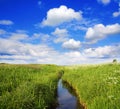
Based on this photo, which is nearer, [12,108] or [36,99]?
[12,108]

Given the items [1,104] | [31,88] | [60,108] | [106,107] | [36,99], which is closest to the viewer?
[106,107]

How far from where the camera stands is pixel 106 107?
44.3ft

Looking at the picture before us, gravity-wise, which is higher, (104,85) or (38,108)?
(104,85)

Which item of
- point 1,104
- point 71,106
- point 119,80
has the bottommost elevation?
point 71,106

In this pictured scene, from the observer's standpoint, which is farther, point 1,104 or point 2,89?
point 2,89

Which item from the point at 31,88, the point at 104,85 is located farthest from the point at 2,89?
the point at 104,85

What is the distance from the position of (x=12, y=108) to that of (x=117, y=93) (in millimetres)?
7137

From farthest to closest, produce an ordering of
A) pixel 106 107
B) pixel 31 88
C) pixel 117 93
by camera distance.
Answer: pixel 31 88 → pixel 117 93 → pixel 106 107

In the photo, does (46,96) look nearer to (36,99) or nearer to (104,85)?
(36,99)

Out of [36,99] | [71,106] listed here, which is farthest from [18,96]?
[71,106]

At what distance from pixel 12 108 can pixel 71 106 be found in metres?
7.81

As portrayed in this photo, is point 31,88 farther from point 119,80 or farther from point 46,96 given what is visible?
point 119,80

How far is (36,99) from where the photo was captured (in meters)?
16.8

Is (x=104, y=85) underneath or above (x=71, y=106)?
above
